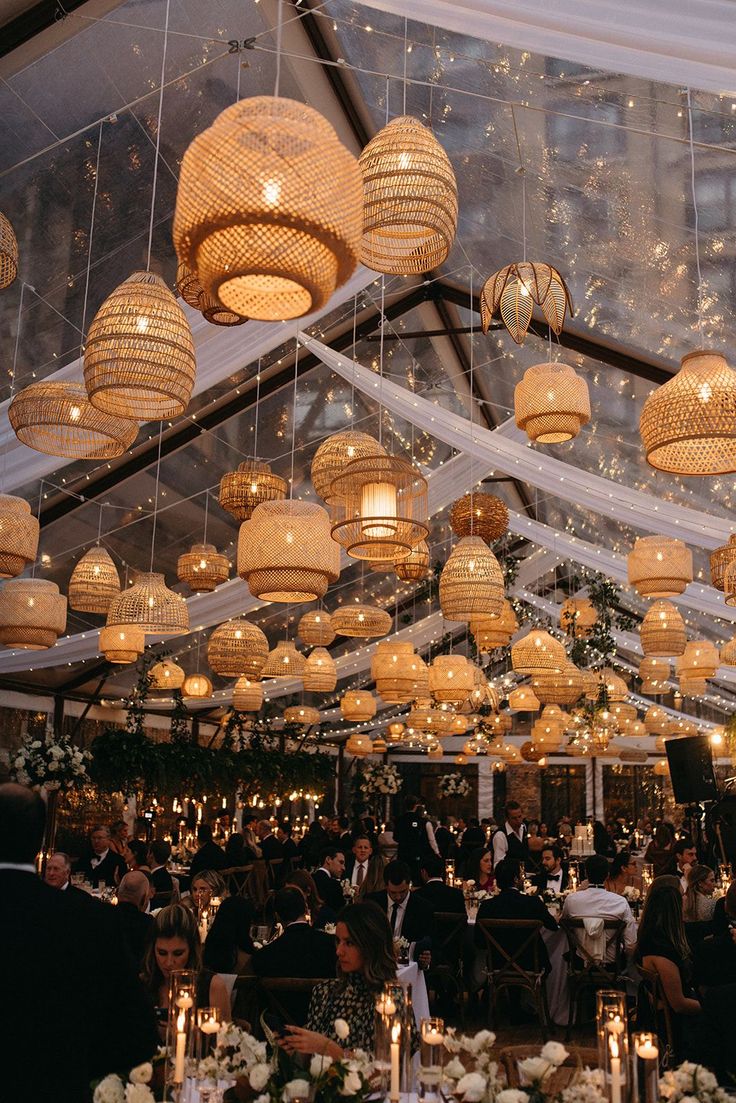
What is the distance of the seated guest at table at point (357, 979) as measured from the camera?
3.80m

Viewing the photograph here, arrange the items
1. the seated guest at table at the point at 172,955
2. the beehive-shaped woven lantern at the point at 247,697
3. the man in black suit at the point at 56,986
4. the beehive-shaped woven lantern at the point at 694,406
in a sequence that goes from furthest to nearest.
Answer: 1. the beehive-shaped woven lantern at the point at 247,697
2. the seated guest at table at the point at 172,955
3. the beehive-shaped woven lantern at the point at 694,406
4. the man in black suit at the point at 56,986

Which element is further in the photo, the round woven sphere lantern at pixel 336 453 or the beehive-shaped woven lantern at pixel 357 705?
the beehive-shaped woven lantern at pixel 357 705

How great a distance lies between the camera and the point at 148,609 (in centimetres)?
687

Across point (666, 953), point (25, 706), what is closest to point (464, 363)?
point (666, 953)

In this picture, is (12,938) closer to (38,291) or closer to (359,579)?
(38,291)

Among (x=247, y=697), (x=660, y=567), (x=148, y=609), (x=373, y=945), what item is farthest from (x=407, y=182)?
(x=247, y=697)

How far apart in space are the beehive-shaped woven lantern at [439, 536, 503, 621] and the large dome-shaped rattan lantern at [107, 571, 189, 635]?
5.97ft

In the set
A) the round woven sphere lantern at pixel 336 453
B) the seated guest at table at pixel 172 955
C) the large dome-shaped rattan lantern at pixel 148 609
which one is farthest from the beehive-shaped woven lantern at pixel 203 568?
the seated guest at table at pixel 172 955

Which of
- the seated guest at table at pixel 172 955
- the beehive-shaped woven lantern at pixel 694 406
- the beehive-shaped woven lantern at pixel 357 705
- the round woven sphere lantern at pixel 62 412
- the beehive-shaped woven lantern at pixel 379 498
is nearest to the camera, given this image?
the beehive-shaped woven lantern at pixel 694 406

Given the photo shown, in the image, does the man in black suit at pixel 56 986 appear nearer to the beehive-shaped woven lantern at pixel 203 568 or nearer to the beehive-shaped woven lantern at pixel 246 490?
the beehive-shaped woven lantern at pixel 246 490

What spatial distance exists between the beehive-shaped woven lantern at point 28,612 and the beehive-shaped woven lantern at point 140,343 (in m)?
3.36

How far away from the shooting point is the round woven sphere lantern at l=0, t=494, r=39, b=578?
5.93 m

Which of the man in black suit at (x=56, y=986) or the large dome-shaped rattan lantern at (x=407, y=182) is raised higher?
the large dome-shaped rattan lantern at (x=407, y=182)

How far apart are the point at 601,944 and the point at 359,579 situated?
7.81m
